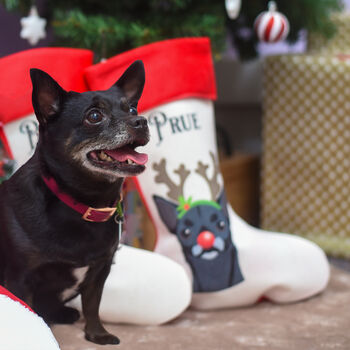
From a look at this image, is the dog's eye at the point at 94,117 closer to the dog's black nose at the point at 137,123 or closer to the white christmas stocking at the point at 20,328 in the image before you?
the dog's black nose at the point at 137,123

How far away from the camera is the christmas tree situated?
84 centimetres

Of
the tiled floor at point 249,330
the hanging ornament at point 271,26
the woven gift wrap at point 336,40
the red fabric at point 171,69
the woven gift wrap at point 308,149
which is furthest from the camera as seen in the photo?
the woven gift wrap at point 336,40

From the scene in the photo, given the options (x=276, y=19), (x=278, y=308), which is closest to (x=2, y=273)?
(x=278, y=308)

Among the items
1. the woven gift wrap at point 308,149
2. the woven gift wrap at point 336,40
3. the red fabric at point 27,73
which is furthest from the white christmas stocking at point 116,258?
the woven gift wrap at point 336,40

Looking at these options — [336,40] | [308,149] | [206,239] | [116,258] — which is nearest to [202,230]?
[206,239]

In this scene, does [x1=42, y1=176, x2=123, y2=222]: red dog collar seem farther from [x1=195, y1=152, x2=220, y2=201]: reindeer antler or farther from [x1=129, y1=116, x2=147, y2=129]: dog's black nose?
[x1=195, y1=152, x2=220, y2=201]: reindeer antler

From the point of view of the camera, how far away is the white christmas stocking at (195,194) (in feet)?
2.43

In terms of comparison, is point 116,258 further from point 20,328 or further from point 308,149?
point 308,149

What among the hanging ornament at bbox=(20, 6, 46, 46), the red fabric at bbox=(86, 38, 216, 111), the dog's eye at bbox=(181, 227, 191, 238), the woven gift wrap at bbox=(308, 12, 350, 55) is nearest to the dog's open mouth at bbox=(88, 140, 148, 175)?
the red fabric at bbox=(86, 38, 216, 111)

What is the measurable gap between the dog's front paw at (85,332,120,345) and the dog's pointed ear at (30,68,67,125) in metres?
0.22

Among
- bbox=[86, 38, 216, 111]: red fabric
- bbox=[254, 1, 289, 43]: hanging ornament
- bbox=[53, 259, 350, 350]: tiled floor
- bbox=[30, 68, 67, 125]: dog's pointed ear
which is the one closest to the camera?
bbox=[30, 68, 67, 125]: dog's pointed ear

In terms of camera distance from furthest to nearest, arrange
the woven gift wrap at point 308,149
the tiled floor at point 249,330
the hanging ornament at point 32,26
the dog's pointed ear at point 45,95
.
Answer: the woven gift wrap at point 308,149 → the hanging ornament at point 32,26 → the tiled floor at point 249,330 → the dog's pointed ear at point 45,95

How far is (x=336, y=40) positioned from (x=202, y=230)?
0.79 meters

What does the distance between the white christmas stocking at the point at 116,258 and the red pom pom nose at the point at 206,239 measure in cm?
6
